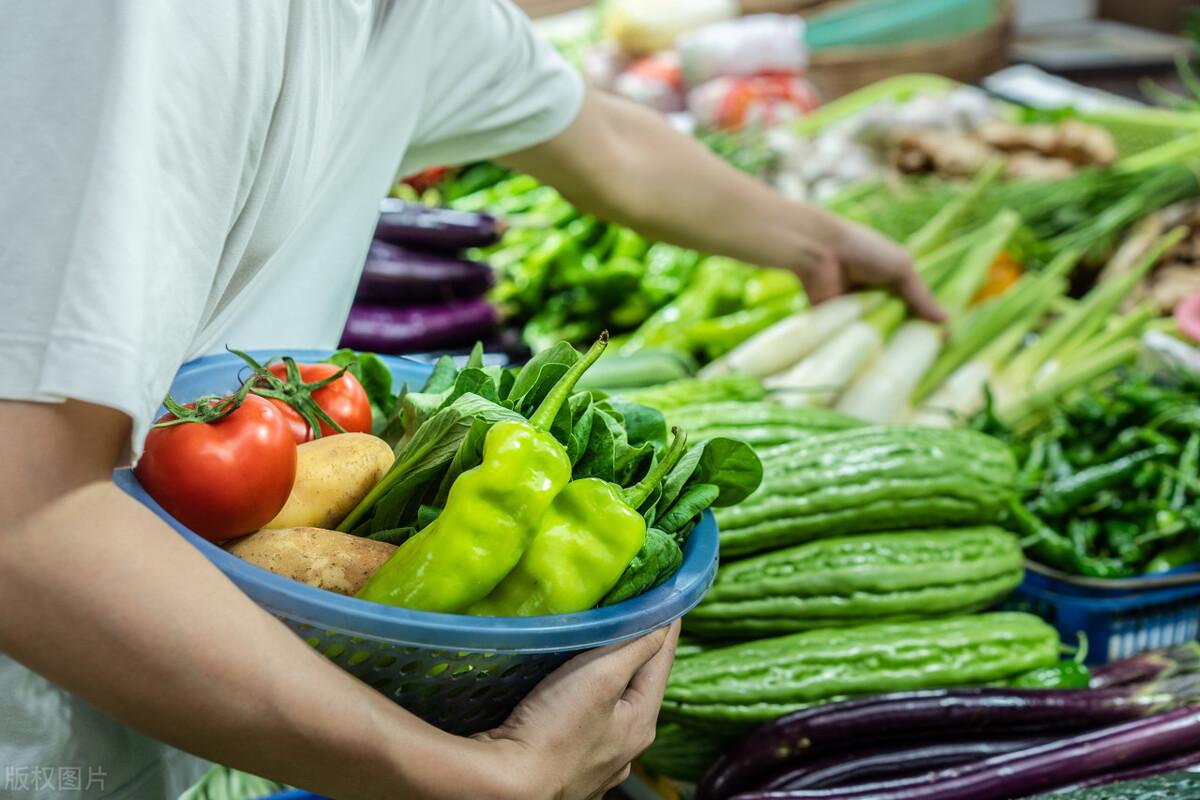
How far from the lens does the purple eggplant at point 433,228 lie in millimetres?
3123

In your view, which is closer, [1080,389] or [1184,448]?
[1184,448]

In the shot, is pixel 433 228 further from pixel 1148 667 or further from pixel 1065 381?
pixel 1148 667

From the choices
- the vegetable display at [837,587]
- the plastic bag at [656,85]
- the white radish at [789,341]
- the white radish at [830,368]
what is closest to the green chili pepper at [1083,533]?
the vegetable display at [837,587]

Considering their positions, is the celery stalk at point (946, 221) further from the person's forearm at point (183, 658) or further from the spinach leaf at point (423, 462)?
the person's forearm at point (183, 658)

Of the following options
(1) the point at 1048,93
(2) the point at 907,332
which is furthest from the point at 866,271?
(1) the point at 1048,93

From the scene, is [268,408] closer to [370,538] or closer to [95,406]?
[370,538]

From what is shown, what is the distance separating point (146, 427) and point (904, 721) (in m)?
1.21

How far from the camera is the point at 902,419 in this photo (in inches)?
102

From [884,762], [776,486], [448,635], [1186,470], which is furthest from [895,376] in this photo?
[448,635]

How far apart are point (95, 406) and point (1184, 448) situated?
2.18 meters

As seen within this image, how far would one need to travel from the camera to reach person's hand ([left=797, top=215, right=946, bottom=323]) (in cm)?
255

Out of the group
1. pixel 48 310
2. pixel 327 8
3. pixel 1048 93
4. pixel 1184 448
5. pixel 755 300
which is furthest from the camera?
pixel 1048 93

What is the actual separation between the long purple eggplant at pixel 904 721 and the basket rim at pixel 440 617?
57cm

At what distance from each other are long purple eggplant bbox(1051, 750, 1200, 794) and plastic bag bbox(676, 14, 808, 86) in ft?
14.7
